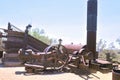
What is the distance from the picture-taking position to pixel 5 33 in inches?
567

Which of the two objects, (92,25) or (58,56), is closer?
(58,56)

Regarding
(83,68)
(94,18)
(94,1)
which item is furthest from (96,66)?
(94,1)

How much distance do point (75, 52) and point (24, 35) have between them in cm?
463

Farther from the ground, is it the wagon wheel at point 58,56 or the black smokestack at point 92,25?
the black smokestack at point 92,25

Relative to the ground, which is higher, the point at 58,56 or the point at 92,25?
the point at 92,25

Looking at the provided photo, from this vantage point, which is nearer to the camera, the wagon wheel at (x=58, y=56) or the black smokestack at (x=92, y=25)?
the wagon wheel at (x=58, y=56)

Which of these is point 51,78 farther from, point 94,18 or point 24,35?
point 24,35

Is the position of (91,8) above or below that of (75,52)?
above

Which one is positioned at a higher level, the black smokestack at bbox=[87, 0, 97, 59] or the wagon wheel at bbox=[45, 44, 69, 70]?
the black smokestack at bbox=[87, 0, 97, 59]

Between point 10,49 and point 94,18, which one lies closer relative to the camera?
point 94,18

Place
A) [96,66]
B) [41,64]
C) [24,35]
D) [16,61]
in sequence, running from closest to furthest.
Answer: [41,64], [96,66], [16,61], [24,35]

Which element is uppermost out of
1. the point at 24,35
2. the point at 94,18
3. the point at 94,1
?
the point at 94,1

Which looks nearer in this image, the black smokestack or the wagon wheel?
the wagon wheel

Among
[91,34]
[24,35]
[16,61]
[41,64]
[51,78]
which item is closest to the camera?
[51,78]
